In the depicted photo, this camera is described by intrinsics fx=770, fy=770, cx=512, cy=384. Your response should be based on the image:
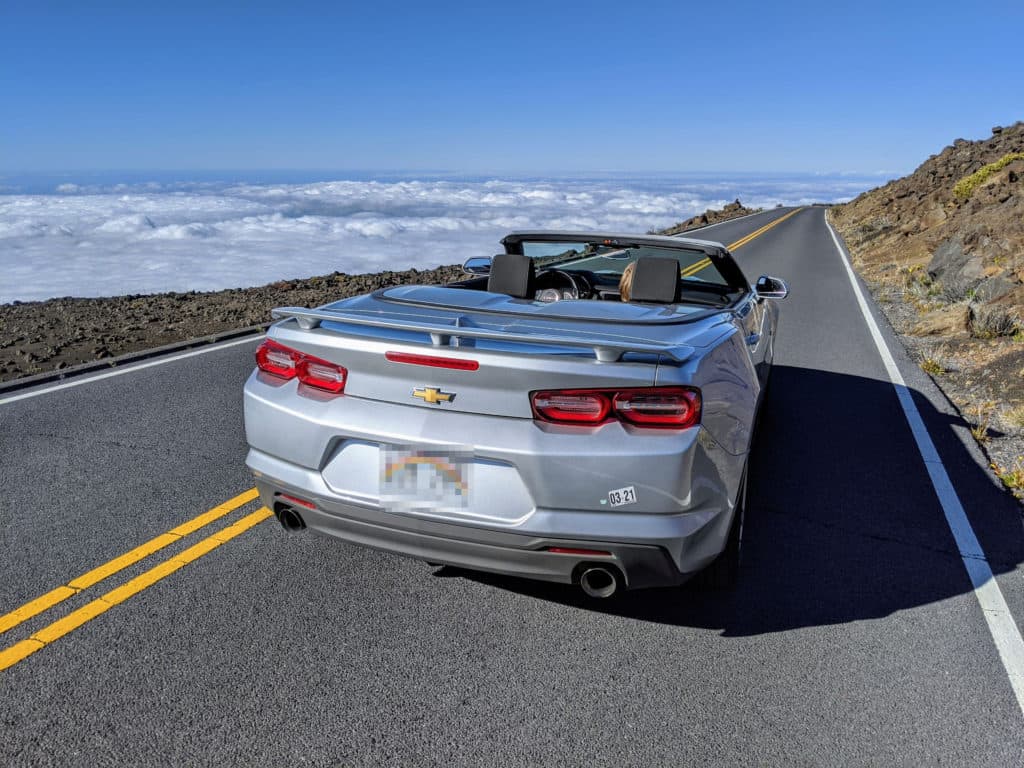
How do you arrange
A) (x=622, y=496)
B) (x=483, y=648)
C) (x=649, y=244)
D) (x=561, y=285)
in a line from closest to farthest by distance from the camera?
1. (x=622, y=496)
2. (x=483, y=648)
3. (x=649, y=244)
4. (x=561, y=285)

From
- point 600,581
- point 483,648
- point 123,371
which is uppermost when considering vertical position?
point 600,581

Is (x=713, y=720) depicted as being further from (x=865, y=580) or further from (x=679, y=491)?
(x=865, y=580)

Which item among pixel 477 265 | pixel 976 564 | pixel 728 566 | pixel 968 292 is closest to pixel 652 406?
pixel 728 566

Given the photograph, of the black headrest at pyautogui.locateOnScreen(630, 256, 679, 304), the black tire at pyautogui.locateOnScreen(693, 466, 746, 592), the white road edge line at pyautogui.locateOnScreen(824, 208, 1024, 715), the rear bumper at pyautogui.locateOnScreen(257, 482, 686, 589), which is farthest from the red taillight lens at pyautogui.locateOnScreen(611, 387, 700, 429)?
the white road edge line at pyautogui.locateOnScreen(824, 208, 1024, 715)

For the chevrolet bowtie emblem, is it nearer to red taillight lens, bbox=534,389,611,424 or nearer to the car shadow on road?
red taillight lens, bbox=534,389,611,424

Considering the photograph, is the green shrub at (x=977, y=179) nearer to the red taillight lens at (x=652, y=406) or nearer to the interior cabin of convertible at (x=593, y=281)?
the interior cabin of convertible at (x=593, y=281)

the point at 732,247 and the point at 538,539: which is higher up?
the point at 538,539

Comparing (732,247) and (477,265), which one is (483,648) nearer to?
(477,265)

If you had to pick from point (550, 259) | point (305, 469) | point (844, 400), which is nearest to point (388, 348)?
point (305, 469)

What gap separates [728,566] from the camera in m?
3.26

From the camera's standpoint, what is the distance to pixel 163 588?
3.23m

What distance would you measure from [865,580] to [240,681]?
9.02 feet

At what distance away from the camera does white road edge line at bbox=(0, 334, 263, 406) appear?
20.8 ft

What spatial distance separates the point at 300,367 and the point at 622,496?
→ 1353 mm
